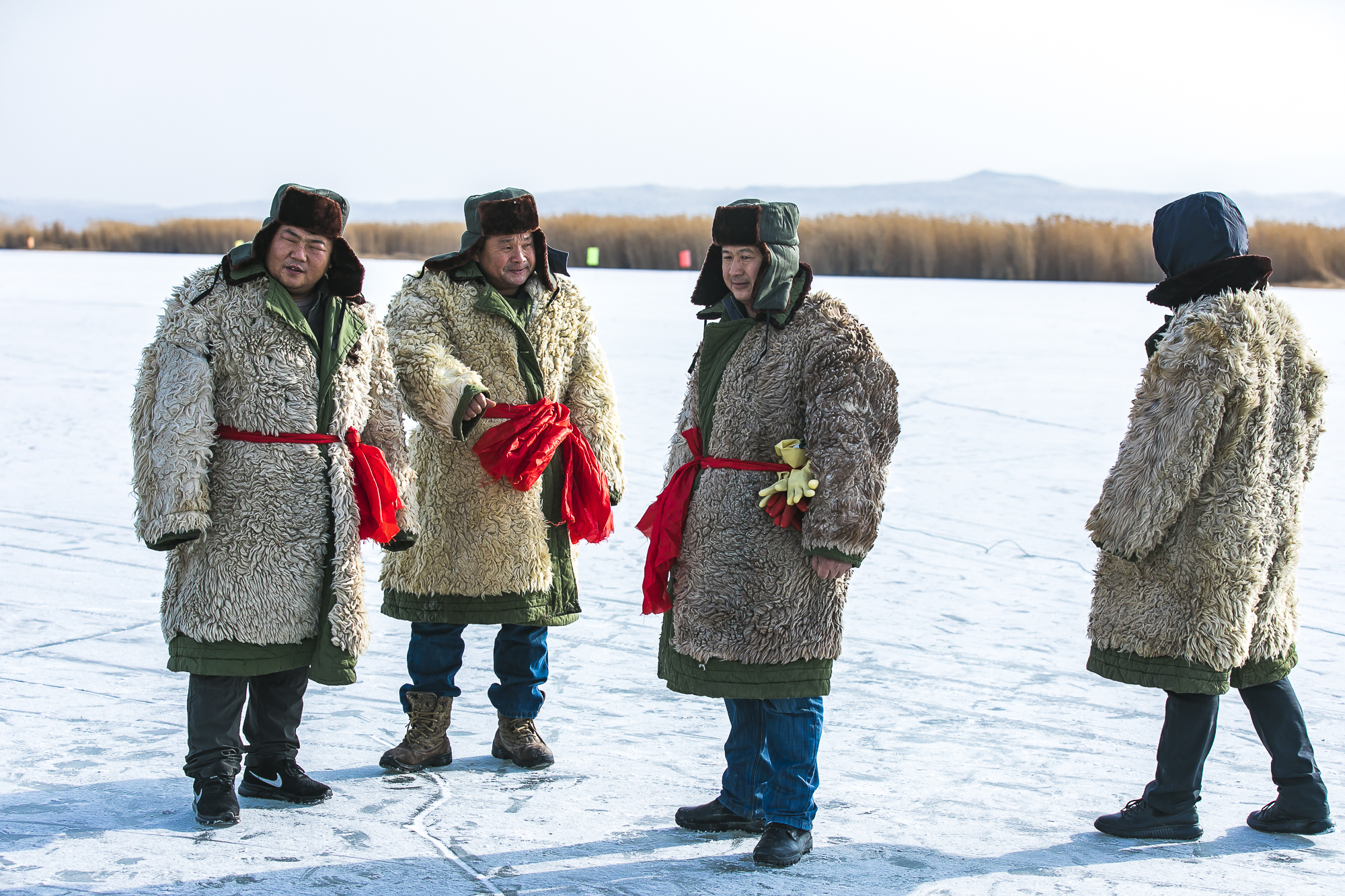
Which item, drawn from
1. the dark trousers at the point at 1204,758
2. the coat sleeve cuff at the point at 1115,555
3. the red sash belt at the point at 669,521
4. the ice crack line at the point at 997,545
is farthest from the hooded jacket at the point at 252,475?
the ice crack line at the point at 997,545

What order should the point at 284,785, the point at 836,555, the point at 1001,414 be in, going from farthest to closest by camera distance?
1. the point at 1001,414
2. the point at 284,785
3. the point at 836,555

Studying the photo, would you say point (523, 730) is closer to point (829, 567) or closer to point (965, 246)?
point (829, 567)

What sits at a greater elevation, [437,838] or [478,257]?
[478,257]

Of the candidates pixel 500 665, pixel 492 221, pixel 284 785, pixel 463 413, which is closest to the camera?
pixel 284 785

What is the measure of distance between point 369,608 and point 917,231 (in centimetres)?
2116

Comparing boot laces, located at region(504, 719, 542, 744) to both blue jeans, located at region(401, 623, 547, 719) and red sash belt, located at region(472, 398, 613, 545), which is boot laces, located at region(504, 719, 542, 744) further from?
red sash belt, located at region(472, 398, 613, 545)

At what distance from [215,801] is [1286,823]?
101 inches

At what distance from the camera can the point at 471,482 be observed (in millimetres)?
3619

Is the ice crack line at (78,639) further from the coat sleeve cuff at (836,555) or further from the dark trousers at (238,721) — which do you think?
the coat sleeve cuff at (836,555)

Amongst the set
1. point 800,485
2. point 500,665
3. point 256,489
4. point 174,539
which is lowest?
point 500,665

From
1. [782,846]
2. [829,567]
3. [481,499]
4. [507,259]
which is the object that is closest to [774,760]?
[782,846]

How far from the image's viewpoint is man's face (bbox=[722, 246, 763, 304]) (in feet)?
10.1

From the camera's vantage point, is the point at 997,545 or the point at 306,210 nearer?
the point at 306,210

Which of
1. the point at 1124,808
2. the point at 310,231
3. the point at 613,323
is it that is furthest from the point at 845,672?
the point at 613,323
